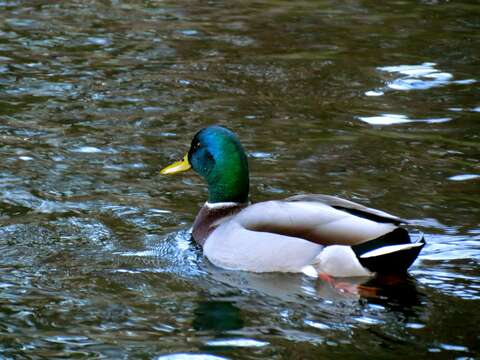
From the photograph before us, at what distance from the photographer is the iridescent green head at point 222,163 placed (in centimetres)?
772

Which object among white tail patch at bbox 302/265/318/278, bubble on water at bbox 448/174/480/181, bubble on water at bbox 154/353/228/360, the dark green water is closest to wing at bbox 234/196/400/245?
white tail patch at bbox 302/265/318/278

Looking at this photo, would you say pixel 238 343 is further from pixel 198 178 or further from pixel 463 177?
pixel 463 177

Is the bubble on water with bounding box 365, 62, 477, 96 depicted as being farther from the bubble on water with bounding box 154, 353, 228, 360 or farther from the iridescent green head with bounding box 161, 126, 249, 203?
the bubble on water with bounding box 154, 353, 228, 360

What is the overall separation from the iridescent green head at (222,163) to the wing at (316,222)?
600 mm

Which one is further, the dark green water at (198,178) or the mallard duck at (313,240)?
the mallard duck at (313,240)

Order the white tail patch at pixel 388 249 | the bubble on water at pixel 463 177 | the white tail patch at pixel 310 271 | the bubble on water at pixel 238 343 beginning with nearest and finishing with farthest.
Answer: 1. the bubble on water at pixel 238 343
2. the white tail patch at pixel 388 249
3. the white tail patch at pixel 310 271
4. the bubble on water at pixel 463 177

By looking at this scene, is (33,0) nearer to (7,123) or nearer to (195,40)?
(195,40)

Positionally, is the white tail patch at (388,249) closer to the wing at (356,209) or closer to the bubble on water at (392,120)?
the wing at (356,209)

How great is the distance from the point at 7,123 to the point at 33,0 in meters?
5.18

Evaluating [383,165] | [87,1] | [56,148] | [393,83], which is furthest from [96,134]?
[87,1]

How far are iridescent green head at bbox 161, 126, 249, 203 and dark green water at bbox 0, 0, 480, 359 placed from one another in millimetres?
429

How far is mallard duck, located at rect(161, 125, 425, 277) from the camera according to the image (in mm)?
6770

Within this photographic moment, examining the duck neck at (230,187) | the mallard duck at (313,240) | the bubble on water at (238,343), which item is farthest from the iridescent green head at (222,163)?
the bubble on water at (238,343)

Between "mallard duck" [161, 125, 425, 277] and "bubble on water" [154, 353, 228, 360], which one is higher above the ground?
"mallard duck" [161, 125, 425, 277]
